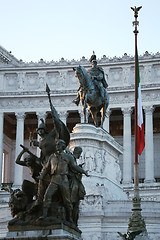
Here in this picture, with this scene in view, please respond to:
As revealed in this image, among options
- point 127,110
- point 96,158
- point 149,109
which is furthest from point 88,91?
point 127,110

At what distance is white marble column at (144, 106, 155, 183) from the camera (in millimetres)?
62469

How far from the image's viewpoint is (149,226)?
32.0 meters

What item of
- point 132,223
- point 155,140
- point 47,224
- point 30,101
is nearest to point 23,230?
point 47,224

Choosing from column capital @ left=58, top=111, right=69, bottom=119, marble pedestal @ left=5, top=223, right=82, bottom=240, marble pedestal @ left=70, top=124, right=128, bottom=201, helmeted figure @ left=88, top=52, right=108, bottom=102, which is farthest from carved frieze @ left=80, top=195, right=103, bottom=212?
column capital @ left=58, top=111, right=69, bottom=119

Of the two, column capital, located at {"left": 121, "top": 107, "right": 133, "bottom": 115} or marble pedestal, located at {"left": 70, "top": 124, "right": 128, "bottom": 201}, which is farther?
column capital, located at {"left": 121, "top": 107, "right": 133, "bottom": 115}

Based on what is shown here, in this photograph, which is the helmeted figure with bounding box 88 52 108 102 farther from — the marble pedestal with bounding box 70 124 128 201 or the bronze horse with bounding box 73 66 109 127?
the marble pedestal with bounding box 70 124 128 201

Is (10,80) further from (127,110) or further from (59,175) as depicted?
(59,175)

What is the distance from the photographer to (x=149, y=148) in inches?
2507

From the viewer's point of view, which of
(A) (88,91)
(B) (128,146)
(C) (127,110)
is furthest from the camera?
(C) (127,110)

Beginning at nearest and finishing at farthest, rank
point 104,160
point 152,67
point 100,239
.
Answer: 1. point 100,239
2. point 104,160
3. point 152,67

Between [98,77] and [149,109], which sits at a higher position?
[149,109]

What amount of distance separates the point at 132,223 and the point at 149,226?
29.1 feet

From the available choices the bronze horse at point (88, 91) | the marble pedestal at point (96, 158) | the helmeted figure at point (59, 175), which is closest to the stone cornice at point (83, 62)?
the bronze horse at point (88, 91)

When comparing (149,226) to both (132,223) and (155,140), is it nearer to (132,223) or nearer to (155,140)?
(132,223)
